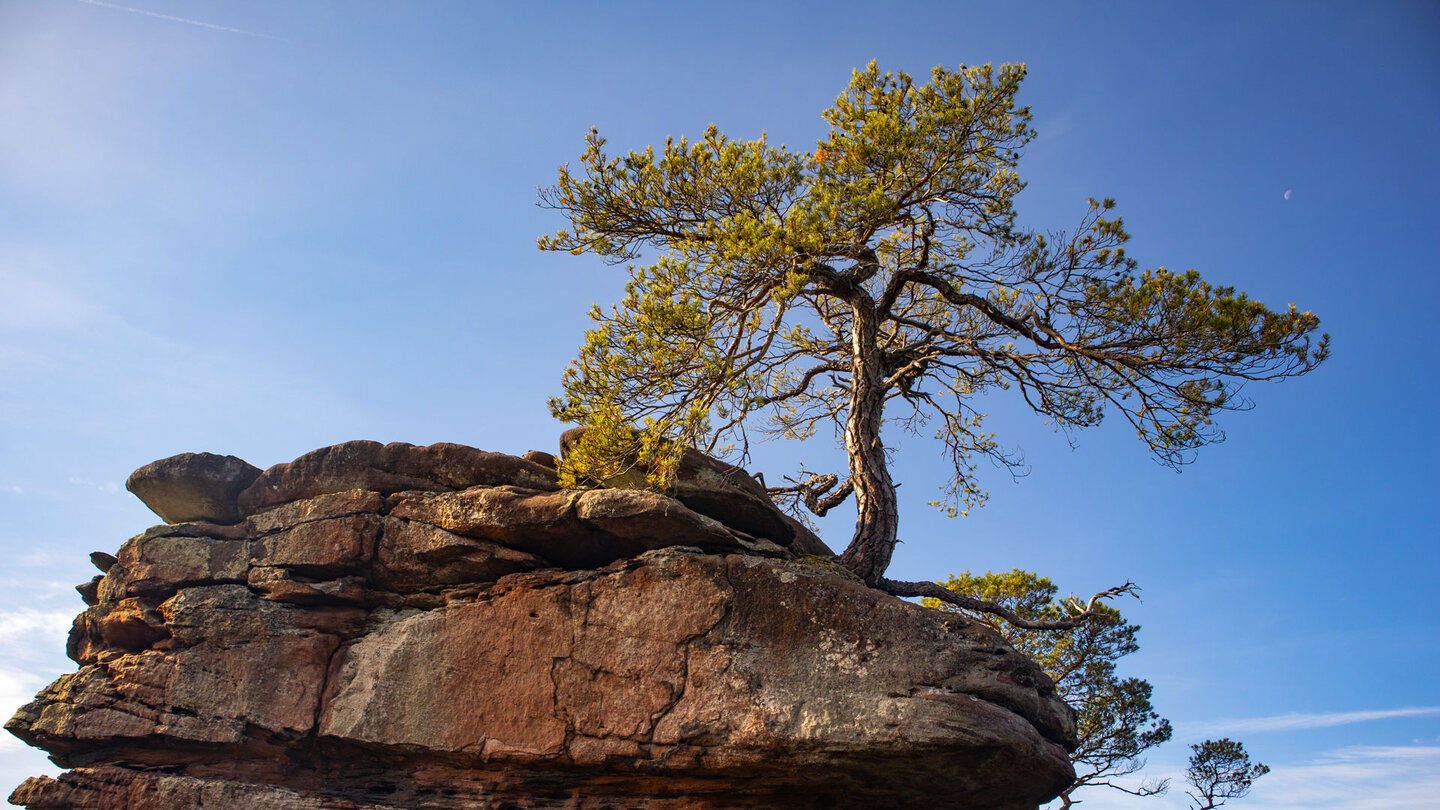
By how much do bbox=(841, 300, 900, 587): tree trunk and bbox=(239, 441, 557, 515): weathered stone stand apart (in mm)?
5118

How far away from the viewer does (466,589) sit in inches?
553

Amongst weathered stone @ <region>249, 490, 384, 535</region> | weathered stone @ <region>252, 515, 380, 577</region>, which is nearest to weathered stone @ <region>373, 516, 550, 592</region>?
weathered stone @ <region>252, 515, 380, 577</region>

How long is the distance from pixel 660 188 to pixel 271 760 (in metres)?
10.9

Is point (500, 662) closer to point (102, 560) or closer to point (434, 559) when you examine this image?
point (434, 559)

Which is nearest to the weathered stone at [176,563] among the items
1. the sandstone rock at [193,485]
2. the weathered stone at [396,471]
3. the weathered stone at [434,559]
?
the sandstone rock at [193,485]

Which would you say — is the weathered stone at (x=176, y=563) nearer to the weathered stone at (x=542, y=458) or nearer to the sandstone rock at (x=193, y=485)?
the sandstone rock at (x=193, y=485)

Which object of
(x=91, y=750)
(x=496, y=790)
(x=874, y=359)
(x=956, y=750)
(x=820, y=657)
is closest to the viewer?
(x=956, y=750)

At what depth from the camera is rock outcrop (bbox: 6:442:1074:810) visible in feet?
38.0

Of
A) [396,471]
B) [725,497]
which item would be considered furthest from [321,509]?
[725,497]

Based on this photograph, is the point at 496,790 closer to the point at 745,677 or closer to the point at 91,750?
the point at 745,677

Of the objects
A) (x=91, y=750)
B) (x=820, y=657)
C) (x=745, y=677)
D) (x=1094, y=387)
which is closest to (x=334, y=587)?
(x=91, y=750)

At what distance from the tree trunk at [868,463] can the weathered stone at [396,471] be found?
5118 millimetres

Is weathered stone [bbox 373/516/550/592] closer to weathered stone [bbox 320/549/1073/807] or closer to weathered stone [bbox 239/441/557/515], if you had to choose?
weathered stone [bbox 320/549/1073/807]

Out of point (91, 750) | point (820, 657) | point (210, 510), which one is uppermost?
point (210, 510)
